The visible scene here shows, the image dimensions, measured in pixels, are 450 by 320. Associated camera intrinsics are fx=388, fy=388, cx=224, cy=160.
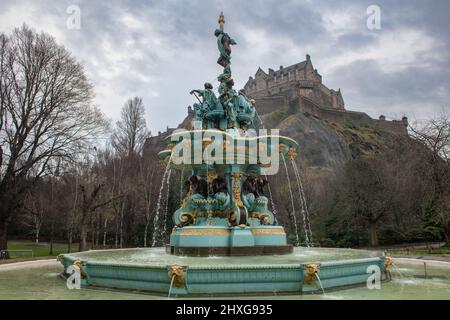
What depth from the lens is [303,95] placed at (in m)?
104

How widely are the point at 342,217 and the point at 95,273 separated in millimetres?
32342

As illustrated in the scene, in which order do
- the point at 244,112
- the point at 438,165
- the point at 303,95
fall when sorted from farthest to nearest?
the point at 303,95
the point at 438,165
the point at 244,112

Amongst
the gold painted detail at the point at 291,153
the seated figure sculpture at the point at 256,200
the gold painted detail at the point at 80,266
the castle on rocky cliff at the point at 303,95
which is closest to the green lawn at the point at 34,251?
the seated figure sculpture at the point at 256,200

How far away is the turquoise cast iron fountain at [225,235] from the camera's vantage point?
7.82m

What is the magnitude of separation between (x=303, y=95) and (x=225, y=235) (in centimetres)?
9639

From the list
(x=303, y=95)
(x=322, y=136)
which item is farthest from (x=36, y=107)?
(x=303, y=95)

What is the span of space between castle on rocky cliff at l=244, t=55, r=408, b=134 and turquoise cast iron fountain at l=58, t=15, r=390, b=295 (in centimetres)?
8531

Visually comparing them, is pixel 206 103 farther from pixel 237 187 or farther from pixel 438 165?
pixel 438 165

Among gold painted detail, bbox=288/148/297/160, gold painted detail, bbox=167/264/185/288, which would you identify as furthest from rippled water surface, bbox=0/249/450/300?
gold painted detail, bbox=288/148/297/160

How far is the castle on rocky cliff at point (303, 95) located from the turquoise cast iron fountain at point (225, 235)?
85.3 meters

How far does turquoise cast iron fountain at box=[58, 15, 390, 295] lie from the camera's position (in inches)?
308

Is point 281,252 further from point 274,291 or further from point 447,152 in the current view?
point 447,152

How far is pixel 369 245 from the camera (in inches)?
1435

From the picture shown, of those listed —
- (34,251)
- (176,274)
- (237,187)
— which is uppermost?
(237,187)
